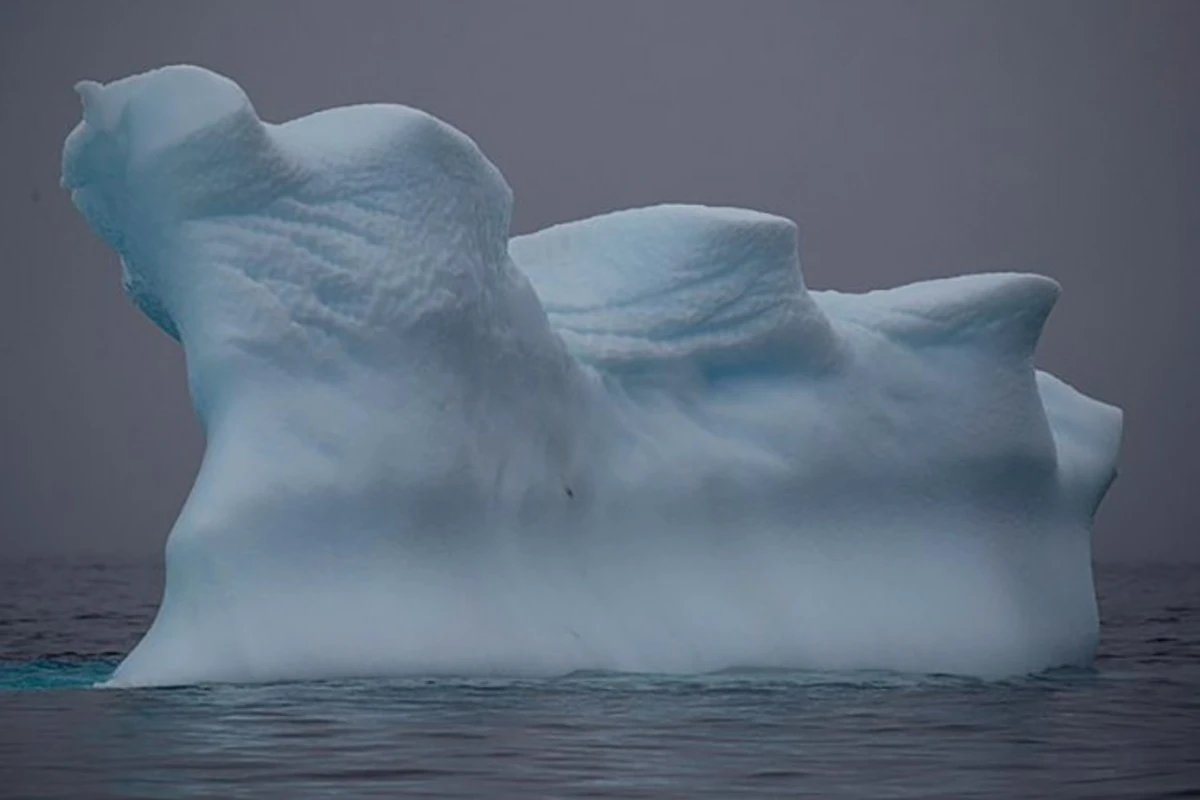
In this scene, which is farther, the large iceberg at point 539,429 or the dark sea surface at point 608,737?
the large iceberg at point 539,429

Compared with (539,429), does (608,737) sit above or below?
below

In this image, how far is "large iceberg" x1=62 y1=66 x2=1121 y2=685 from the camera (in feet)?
45.0

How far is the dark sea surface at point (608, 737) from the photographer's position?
10.1 m

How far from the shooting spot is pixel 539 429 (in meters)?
Answer: 14.8

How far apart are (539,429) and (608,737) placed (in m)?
3.51

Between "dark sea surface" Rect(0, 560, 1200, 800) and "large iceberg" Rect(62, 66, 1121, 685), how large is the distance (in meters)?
0.42

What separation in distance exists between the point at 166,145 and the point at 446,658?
327cm

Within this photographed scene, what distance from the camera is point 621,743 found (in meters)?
11.4

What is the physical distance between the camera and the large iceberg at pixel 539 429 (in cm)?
1372

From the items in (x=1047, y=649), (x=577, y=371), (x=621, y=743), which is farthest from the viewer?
(x=1047, y=649)

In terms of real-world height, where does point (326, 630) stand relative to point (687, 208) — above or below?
below

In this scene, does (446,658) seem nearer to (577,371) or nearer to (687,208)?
(577,371)

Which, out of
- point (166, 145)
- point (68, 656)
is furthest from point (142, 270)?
point (68, 656)

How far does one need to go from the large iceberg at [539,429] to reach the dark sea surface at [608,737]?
1.39 ft
